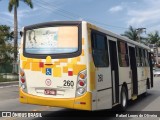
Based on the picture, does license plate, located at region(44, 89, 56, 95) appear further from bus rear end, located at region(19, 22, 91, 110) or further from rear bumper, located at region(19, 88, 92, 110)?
rear bumper, located at region(19, 88, 92, 110)

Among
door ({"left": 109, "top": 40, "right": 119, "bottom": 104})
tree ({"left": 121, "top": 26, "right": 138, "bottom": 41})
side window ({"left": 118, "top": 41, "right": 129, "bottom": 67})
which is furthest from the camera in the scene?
tree ({"left": 121, "top": 26, "right": 138, "bottom": 41})

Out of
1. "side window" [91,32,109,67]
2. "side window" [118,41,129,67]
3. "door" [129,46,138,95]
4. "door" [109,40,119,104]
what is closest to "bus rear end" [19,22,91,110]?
"side window" [91,32,109,67]

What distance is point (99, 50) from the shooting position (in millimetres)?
10547

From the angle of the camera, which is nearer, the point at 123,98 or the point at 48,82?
the point at 48,82

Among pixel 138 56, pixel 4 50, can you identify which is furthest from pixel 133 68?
pixel 4 50

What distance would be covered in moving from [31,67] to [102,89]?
2161 millimetres

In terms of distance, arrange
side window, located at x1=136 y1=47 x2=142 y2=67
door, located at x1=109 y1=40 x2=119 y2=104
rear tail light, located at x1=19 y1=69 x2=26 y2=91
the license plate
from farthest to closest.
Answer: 1. side window, located at x1=136 y1=47 x2=142 y2=67
2. door, located at x1=109 y1=40 x2=119 y2=104
3. rear tail light, located at x1=19 y1=69 x2=26 y2=91
4. the license plate

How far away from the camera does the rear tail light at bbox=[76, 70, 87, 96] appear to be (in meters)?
9.57

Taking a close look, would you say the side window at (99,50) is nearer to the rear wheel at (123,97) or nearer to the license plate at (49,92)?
the license plate at (49,92)

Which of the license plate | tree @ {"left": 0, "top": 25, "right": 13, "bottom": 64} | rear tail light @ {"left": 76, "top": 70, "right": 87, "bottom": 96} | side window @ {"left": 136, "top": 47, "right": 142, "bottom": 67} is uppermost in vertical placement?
tree @ {"left": 0, "top": 25, "right": 13, "bottom": 64}

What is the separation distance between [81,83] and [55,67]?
92 centimetres

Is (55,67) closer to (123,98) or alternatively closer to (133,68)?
(123,98)

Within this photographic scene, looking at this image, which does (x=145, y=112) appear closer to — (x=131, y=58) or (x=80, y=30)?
(x=131, y=58)

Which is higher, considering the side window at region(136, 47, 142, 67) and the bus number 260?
the side window at region(136, 47, 142, 67)
